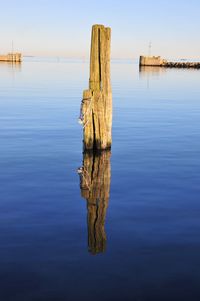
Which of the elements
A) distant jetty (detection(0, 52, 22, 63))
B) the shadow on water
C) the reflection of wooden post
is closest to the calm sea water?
Result: the shadow on water

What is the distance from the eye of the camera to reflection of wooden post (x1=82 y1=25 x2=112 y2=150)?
14820 mm

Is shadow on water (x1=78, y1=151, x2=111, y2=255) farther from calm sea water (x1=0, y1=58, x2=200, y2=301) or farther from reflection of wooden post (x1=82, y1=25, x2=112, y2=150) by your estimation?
reflection of wooden post (x1=82, y1=25, x2=112, y2=150)

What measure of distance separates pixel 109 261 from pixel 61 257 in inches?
33.8

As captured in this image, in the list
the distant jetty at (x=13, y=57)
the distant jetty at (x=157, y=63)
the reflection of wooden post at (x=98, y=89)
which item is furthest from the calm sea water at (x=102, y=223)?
the distant jetty at (x=13, y=57)

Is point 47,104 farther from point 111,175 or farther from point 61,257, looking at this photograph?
point 61,257

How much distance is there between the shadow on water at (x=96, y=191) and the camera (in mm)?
8522

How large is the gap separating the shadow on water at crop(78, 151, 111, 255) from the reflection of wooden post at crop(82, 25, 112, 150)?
1088 millimetres

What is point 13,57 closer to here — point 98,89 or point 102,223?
point 98,89

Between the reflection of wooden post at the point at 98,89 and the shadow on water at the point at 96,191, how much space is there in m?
1.09

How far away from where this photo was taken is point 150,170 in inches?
558

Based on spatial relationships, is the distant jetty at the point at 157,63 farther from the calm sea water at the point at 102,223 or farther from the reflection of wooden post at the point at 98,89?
the reflection of wooden post at the point at 98,89

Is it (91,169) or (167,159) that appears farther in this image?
(167,159)

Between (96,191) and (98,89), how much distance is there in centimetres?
454

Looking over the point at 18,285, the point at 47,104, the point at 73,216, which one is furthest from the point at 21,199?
the point at 47,104
